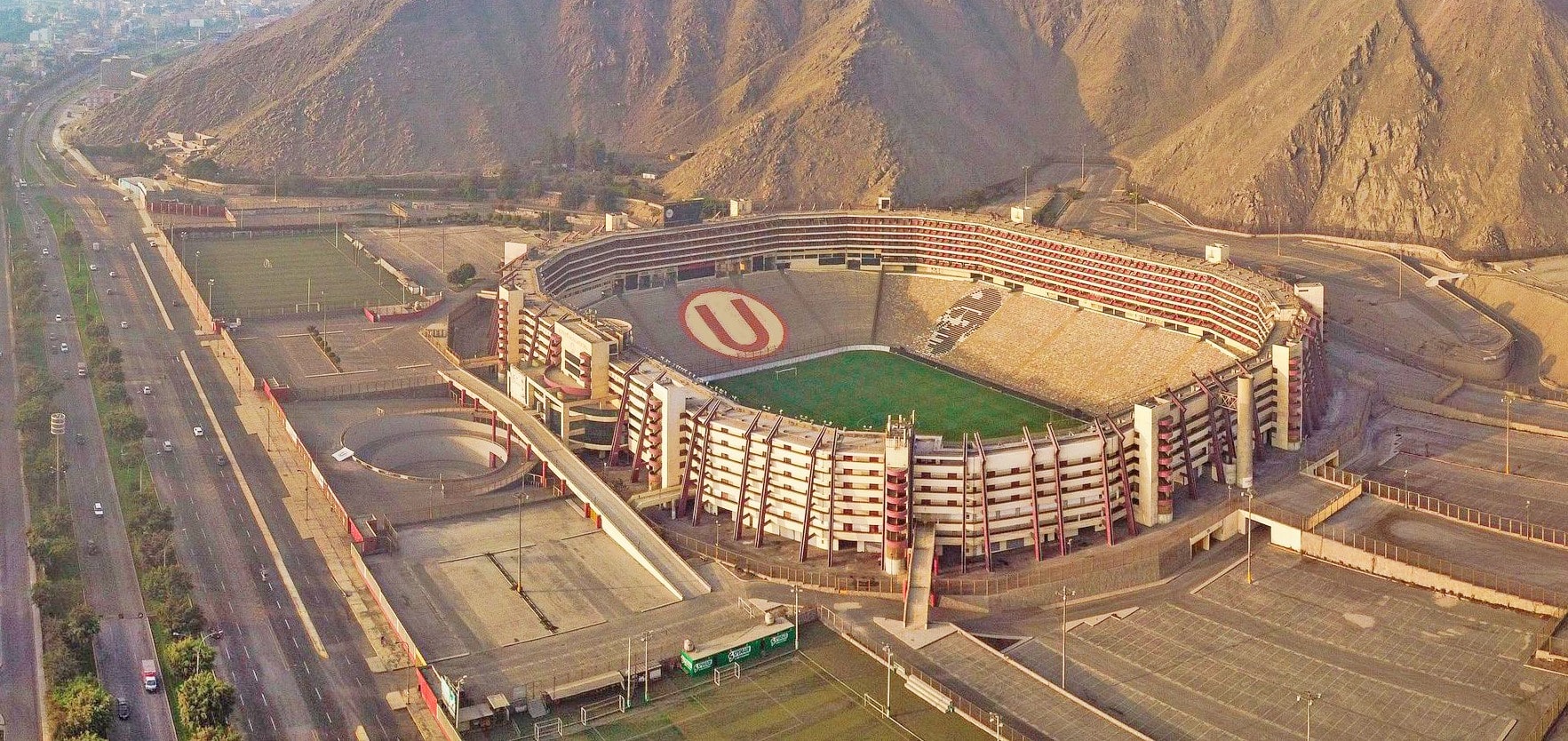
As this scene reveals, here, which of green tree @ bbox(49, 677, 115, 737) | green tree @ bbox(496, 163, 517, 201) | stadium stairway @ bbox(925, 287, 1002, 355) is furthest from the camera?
green tree @ bbox(496, 163, 517, 201)

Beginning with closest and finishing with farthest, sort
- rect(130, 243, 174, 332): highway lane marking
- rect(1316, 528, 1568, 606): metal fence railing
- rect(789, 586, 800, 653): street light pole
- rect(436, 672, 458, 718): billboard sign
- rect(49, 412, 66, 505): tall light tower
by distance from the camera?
rect(436, 672, 458, 718): billboard sign
rect(789, 586, 800, 653): street light pole
rect(1316, 528, 1568, 606): metal fence railing
rect(49, 412, 66, 505): tall light tower
rect(130, 243, 174, 332): highway lane marking

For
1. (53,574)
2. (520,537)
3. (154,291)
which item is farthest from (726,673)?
(154,291)

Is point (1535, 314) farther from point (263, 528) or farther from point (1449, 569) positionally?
point (263, 528)

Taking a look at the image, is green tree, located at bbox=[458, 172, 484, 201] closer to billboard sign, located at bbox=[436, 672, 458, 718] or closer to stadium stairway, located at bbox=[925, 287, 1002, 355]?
stadium stairway, located at bbox=[925, 287, 1002, 355]

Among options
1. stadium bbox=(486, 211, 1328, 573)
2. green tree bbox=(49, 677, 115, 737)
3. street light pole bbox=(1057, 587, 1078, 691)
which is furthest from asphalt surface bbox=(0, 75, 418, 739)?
street light pole bbox=(1057, 587, 1078, 691)

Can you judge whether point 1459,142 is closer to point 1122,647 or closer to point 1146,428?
point 1146,428

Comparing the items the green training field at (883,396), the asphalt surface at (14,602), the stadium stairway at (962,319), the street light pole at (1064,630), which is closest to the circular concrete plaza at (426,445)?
the asphalt surface at (14,602)
